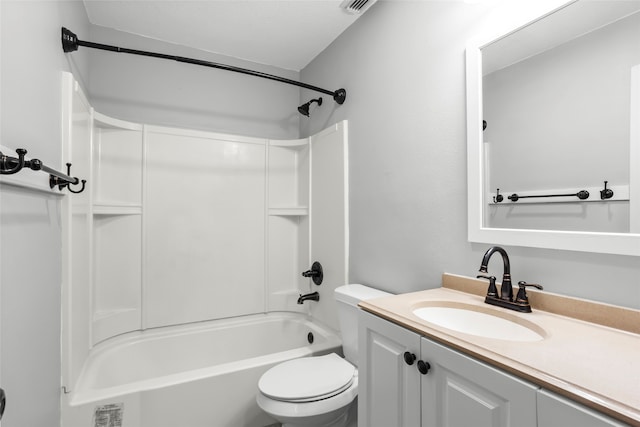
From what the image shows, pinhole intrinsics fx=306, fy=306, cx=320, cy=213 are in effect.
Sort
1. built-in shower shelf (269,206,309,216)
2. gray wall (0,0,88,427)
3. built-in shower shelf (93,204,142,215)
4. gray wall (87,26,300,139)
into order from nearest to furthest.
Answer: gray wall (0,0,88,427)
built-in shower shelf (93,204,142,215)
gray wall (87,26,300,139)
built-in shower shelf (269,206,309,216)

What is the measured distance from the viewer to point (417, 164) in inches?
60.0

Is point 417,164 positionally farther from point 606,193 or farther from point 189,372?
point 189,372

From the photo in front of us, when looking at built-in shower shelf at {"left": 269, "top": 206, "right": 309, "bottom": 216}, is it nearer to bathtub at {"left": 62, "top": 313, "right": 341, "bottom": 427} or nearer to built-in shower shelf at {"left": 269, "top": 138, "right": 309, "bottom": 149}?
built-in shower shelf at {"left": 269, "top": 138, "right": 309, "bottom": 149}

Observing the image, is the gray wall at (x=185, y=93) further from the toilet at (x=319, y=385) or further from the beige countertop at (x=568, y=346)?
the beige countertop at (x=568, y=346)

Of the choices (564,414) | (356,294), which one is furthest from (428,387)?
(356,294)

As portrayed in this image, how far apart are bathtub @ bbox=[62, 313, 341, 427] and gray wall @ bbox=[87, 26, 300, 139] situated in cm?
154

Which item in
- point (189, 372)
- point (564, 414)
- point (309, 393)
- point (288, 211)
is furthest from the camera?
point (288, 211)

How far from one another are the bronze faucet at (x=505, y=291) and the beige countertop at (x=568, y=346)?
2cm

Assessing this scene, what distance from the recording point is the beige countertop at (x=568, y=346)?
56 cm

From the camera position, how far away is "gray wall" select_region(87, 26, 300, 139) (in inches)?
81.7

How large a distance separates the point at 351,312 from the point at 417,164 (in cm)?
86

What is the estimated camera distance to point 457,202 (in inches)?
52.3

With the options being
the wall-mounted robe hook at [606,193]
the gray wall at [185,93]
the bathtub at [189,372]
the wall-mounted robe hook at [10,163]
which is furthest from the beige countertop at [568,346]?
the gray wall at [185,93]

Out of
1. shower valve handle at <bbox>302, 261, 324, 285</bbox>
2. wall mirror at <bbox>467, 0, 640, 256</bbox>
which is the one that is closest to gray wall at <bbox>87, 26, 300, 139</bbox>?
shower valve handle at <bbox>302, 261, 324, 285</bbox>
